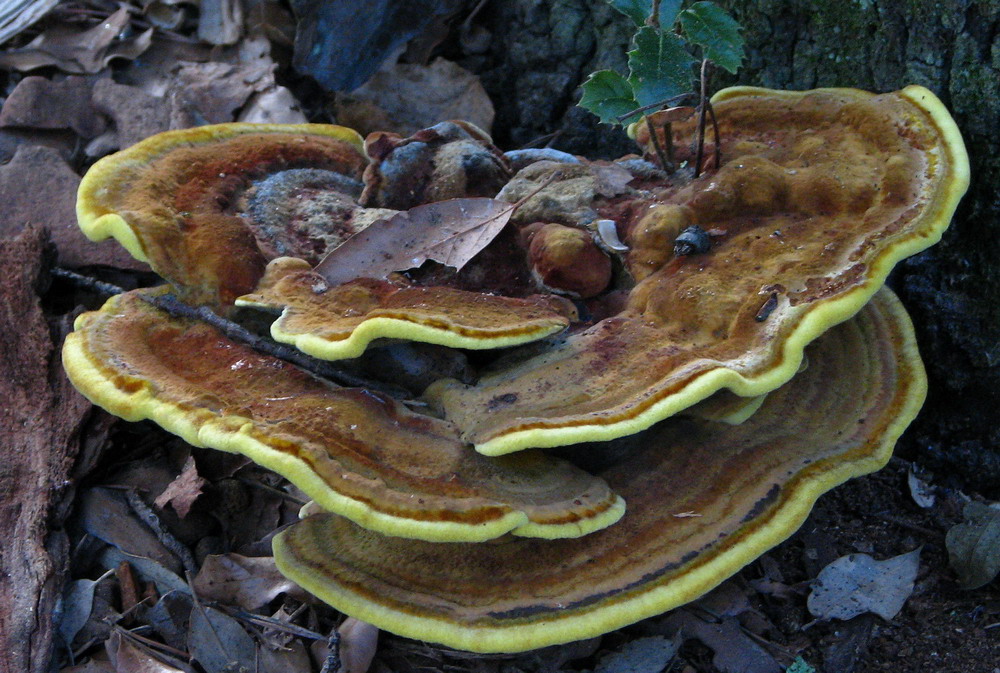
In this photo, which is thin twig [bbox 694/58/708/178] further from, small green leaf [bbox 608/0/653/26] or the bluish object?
the bluish object

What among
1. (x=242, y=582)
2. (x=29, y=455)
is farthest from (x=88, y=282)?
(x=242, y=582)

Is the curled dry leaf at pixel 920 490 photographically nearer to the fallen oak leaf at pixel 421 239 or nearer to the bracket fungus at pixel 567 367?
the bracket fungus at pixel 567 367

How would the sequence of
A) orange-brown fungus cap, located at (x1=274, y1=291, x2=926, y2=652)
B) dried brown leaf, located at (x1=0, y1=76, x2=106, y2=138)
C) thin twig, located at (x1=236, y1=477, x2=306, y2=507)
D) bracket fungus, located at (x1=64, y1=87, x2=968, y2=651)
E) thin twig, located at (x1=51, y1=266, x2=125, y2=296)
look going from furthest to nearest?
dried brown leaf, located at (x1=0, y1=76, x2=106, y2=138) < thin twig, located at (x1=51, y1=266, x2=125, y2=296) < thin twig, located at (x1=236, y1=477, x2=306, y2=507) < orange-brown fungus cap, located at (x1=274, y1=291, x2=926, y2=652) < bracket fungus, located at (x1=64, y1=87, x2=968, y2=651)

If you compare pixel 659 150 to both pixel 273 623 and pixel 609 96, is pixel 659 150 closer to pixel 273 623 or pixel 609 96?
pixel 609 96

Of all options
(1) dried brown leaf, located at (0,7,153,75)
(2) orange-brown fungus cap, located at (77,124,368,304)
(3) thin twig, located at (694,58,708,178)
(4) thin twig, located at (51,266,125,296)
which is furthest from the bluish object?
(3) thin twig, located at (694,58,708,178)

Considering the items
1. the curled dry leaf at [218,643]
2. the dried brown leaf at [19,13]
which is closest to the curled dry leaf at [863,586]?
the curled dry leaf at [218,643]

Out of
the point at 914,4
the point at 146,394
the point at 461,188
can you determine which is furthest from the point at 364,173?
the point at 914,4
